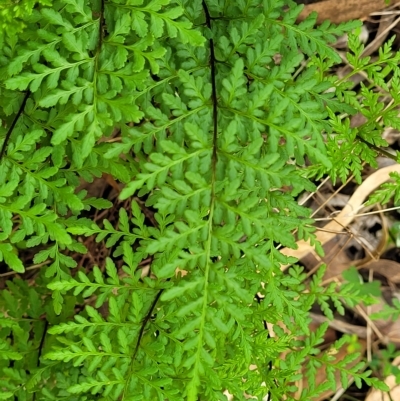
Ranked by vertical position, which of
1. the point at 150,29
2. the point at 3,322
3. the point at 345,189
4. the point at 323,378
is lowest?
the point at 323,378

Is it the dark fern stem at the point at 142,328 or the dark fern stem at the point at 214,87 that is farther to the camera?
the dark fern stem at the point at 142,328

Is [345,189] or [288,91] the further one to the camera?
[345,189]

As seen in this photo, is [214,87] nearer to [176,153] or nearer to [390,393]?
[176,153]

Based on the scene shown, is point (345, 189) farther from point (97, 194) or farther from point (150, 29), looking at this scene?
point (150, 29)

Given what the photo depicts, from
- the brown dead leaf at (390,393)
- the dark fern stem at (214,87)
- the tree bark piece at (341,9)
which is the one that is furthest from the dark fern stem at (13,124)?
the brown dead leaf at (390,393)

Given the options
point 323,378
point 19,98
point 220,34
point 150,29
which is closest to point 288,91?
point 220,34

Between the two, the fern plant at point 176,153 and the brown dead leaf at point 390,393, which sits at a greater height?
the fern plant at point 176,153

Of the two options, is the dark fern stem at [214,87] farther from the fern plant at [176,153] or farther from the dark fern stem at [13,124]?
the dark fern stem at [13,124]

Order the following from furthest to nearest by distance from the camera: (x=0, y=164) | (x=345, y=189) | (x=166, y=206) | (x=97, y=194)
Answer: (x=345, y=189)
(x=97, y=194)
(x=0, y=164)
(x=166, y=206)

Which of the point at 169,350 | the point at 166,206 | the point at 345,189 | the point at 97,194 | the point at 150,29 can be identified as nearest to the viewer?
the point at 166,206

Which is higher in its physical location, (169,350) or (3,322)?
→ (3,322)

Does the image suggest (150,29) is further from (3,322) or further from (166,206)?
(3,322)
